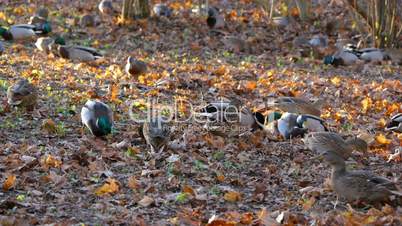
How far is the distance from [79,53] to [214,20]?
3895 mm

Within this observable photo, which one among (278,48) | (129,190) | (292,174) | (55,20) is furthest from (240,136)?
(55,20)

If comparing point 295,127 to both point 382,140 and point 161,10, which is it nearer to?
point 382,140

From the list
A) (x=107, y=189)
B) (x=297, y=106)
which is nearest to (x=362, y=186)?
(x=107, y=189)

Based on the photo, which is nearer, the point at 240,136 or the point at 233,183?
the point at 233,183

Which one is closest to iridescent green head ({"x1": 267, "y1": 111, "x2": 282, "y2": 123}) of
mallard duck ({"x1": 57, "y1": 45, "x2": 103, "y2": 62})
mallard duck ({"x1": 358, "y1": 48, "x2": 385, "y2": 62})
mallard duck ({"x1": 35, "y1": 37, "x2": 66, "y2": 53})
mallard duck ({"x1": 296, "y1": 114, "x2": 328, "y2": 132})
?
mallard duck ({"x1": 296, "y1": 114, "x2": 328, "y2": 132})

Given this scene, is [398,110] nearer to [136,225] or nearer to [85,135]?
[85,135]

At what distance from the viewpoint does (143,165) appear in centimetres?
703

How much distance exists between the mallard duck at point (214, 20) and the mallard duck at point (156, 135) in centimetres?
797

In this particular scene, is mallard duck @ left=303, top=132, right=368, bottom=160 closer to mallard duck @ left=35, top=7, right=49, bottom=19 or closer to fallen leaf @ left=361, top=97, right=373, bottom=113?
fallen leaf @ left=361, top=97, right=373, bottom=113

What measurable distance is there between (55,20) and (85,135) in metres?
7.85

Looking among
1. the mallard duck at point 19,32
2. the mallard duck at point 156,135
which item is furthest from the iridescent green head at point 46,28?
the mallard duck at point 156,135

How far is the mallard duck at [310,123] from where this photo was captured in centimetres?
829

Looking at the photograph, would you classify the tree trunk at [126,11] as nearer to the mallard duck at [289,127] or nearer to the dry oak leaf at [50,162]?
the mallard duck at [289,127]

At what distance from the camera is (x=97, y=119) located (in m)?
7.70
